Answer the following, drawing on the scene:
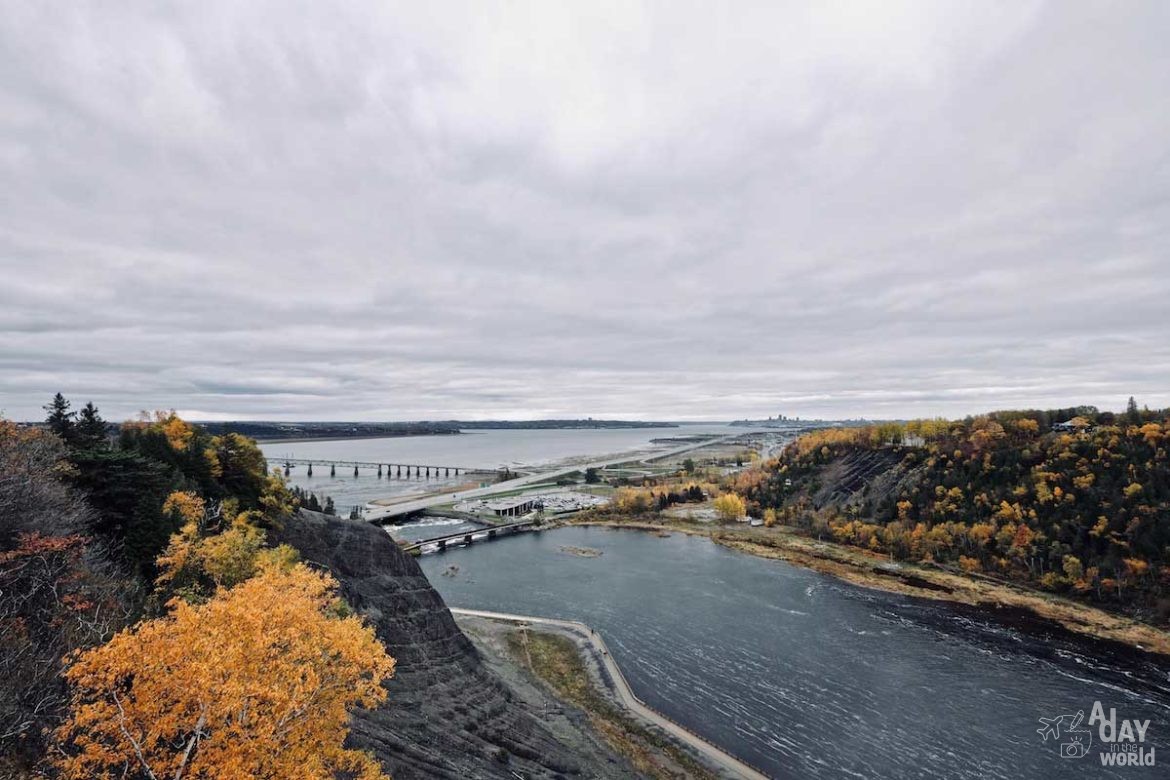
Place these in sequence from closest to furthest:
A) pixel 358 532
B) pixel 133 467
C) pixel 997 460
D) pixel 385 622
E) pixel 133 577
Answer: pixel 133 577, pixel 133 467, pixel 385 622, pixel 358 532, pixel 997 460

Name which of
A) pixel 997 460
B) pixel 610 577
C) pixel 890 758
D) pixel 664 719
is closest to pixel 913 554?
pixel 997 460

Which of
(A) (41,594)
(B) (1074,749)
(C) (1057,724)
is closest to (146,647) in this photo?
(A) (41,594)

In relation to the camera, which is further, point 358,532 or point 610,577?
point 610,577

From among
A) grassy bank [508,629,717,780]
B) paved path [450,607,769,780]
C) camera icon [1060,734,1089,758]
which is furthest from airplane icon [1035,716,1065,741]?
grassy bank [508,629,717,780]

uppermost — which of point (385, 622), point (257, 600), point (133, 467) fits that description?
point (133, 467)

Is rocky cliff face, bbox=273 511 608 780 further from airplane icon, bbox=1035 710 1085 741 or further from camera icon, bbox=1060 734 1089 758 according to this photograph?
airplane icon, bbox=1035 710 1085 741

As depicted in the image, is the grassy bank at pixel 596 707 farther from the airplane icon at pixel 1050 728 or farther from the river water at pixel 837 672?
the airplane icon at pixel 1050 728

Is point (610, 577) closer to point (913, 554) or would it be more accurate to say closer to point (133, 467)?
point (913, 554)
